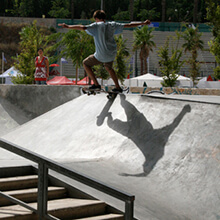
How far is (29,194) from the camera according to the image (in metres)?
3.50

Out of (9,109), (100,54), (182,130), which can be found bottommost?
(9,109)

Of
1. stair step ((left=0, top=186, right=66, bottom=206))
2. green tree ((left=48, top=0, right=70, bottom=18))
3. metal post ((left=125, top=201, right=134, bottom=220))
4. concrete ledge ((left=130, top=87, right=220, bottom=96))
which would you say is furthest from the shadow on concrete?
green tree ((left=48, top=0, right=70, bottom=18))

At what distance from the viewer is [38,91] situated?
1139 centimetres

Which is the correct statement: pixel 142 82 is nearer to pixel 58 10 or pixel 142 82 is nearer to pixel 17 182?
pixel 17 182

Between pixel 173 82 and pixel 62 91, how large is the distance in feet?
45.7

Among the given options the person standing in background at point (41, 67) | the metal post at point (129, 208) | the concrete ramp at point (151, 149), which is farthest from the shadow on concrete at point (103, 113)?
the person standing in background at point (41, 67)

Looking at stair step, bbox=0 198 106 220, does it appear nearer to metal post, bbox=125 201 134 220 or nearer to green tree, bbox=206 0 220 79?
metal post, bbox=125 201 134 220

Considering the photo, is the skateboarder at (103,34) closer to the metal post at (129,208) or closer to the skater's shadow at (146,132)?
the skater's shadow at (146,132)

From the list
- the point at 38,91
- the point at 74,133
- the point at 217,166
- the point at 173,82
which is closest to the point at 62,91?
the point at 38,91

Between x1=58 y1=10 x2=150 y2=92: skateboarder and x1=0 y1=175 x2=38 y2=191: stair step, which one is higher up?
x1=58 y1=10 x2=150 y2=92: skateboarder

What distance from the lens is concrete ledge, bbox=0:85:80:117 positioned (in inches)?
434

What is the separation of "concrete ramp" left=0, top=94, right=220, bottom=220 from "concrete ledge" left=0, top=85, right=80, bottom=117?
152 inches

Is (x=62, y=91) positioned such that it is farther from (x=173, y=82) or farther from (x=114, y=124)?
(x=173, y=82)

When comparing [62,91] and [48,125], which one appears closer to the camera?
[48,125]
